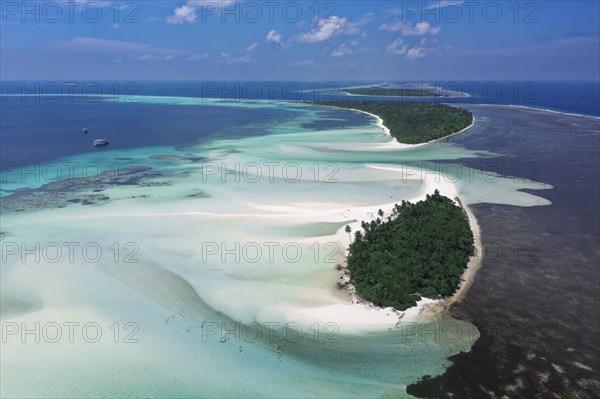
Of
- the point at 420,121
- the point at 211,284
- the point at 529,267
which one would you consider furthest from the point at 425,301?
the point at 420,121

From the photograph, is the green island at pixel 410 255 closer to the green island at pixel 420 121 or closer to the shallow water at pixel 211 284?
the shallow water at pixel 211 284

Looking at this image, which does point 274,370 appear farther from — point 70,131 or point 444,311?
point 70,131

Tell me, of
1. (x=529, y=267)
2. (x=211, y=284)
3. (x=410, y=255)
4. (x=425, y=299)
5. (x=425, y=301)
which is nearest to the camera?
(x=425, y=301)

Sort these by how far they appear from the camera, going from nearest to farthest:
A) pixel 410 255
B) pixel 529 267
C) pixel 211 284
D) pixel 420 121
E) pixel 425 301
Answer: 1. pixel 425 301
2. pixel 211 284
3. pixel 410 255
4. pixel 529 267
5. pixel 420 121

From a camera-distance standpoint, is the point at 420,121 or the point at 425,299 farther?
the point at 420,121

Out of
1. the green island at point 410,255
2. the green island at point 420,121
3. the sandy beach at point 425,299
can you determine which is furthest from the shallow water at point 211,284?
the green island at point 420,121

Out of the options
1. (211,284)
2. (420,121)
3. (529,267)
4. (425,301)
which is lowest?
(425,301)

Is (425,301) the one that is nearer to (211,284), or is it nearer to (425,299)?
(425,299)

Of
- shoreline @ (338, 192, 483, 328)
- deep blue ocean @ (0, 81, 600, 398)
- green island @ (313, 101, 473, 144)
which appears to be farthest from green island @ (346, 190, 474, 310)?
green island @ (313, 101, 473, 144)
